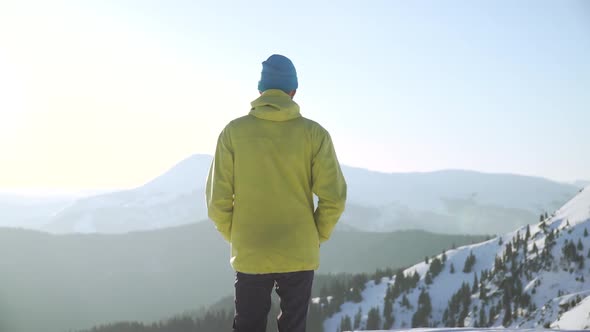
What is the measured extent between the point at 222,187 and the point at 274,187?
0.59 meters

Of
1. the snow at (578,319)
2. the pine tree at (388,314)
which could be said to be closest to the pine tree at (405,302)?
the pine tree at (388,314)

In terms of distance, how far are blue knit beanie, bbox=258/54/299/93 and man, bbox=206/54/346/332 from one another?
1 cm

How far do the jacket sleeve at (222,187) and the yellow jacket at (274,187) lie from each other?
0.01 m

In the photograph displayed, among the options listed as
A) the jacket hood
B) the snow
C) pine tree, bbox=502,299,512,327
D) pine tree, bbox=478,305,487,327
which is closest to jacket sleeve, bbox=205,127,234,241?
the jacket hood

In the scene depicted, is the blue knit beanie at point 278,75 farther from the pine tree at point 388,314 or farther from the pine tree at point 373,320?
the pine tree at point 373,320

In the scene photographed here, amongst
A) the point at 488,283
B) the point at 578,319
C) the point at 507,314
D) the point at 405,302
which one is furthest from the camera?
the point at 405,302

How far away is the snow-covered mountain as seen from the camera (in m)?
111

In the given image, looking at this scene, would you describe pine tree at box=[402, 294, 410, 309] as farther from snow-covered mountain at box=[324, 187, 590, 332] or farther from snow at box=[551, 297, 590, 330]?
snow at box=[551, 297, 590, 330]

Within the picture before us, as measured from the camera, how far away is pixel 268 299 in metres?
5.32

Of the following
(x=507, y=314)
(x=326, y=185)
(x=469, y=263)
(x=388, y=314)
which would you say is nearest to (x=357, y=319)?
(x=388, y=314)

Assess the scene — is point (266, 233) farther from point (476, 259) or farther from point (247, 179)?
point (476, 259)

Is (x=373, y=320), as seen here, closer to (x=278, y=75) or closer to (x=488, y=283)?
(x=488, y=283)

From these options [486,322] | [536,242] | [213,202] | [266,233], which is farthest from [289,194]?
[536,242]

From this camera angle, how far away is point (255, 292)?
518 cm
